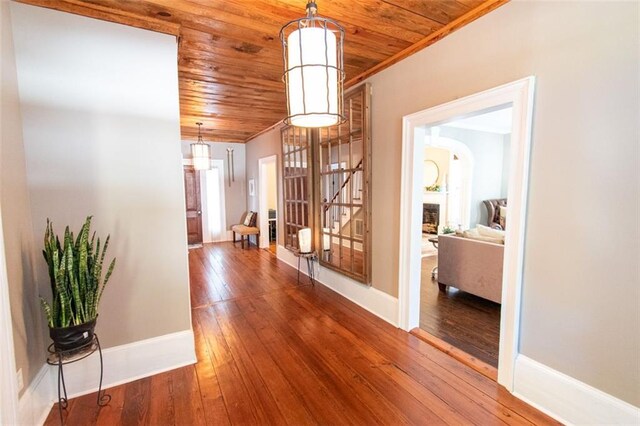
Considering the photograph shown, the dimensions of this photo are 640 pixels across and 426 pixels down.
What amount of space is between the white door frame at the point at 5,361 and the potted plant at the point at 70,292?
208mm

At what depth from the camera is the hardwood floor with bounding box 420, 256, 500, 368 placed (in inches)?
93.2

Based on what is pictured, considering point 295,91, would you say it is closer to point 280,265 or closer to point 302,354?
point 302,354

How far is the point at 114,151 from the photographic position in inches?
75.4

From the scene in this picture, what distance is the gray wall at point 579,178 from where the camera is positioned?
1.36 m

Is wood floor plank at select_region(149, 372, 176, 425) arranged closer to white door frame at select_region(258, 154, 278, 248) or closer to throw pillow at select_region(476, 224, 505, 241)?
throw pillow at select_region(476, 224, 505, 241)

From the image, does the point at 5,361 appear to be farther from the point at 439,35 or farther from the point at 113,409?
the point at 439,35

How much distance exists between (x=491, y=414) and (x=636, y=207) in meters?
1.35

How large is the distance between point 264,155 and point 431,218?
491 cm

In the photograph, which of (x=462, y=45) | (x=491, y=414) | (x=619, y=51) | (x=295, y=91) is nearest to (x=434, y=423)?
(x=491, y=414)

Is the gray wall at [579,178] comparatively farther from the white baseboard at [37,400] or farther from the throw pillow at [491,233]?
the white baseboard at [37,400]

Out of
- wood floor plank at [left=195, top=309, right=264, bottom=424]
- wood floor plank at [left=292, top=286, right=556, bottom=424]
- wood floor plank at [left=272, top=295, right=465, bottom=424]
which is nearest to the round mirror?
wood floor plank at [left=292, top=286, right=556, bottom=424]

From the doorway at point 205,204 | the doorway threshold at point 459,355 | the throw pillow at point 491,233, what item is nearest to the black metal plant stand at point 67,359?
the doorway threshold at point 459,355

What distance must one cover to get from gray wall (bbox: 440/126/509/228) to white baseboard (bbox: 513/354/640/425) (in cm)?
545

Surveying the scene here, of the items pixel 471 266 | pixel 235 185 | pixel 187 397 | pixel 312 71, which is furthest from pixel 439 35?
pixel 235 185
